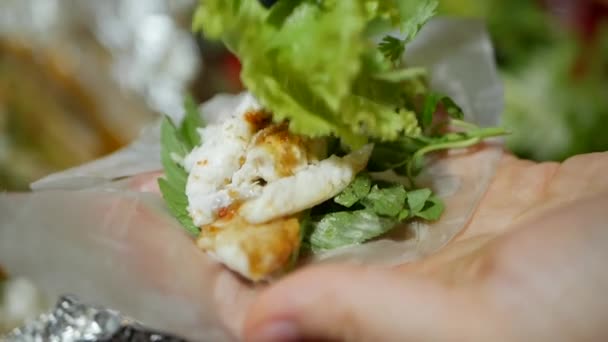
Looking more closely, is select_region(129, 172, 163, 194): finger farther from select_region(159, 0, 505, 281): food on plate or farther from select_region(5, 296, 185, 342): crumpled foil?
select_region(5, 296, 185, 342): crumpled foil

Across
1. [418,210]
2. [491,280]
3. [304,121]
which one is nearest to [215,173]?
[304,121]

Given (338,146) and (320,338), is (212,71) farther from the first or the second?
(320,338)

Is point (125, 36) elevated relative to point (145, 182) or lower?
elevated

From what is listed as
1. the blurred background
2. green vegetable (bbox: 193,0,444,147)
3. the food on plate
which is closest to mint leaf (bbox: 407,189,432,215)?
the food on plate

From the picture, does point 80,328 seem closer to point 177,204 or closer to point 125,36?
point 177,204

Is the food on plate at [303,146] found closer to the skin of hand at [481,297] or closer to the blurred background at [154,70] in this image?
the skin of hand at [481,297]

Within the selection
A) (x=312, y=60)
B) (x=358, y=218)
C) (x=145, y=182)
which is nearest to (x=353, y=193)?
A: (x=358, y=218)

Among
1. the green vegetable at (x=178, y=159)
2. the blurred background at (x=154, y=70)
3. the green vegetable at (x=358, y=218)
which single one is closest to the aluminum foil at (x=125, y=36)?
the blurred background at (x=154, y=70)
